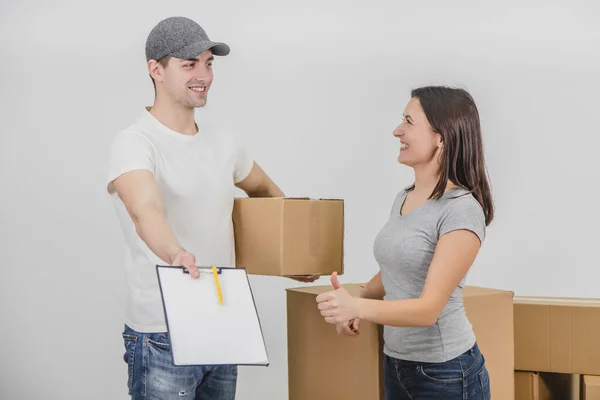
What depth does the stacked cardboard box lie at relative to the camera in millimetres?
2021

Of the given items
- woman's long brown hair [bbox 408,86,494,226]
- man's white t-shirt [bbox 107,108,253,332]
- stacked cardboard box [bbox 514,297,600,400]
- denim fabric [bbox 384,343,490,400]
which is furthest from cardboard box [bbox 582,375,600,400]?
man's white t-shirt [bbox 107,108,253,332]

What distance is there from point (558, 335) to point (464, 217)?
79 centimetres

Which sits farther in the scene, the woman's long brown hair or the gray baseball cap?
the gray baseball cap

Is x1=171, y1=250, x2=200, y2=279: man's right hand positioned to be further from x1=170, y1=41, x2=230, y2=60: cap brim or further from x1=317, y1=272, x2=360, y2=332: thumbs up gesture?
x1=170, y1=41, x2=230, y2=60: cap brim

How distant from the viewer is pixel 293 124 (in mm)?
2867

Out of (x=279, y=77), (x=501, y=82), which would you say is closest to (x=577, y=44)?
(x=501, y=82)

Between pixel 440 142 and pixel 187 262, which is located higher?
pixel 440 142

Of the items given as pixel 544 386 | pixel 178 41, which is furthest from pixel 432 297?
pixel 544 386

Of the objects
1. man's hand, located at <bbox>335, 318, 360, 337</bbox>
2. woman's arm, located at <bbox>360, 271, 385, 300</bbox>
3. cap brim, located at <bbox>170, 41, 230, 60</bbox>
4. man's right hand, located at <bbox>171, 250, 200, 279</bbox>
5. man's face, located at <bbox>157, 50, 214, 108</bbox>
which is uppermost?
cap brim, located at <bbox>170, 41, 230, 60</bbox>

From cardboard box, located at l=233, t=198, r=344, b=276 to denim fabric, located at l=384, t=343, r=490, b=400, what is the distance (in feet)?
1.13

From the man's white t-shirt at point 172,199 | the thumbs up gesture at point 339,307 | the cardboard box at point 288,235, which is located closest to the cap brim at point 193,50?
the man's white t-shirt at point 172,199

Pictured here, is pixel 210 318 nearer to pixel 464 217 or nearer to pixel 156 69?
pixel 464 217

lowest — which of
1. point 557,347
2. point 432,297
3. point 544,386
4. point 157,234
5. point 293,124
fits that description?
point 544,386

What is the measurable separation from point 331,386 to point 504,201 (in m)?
1.30
